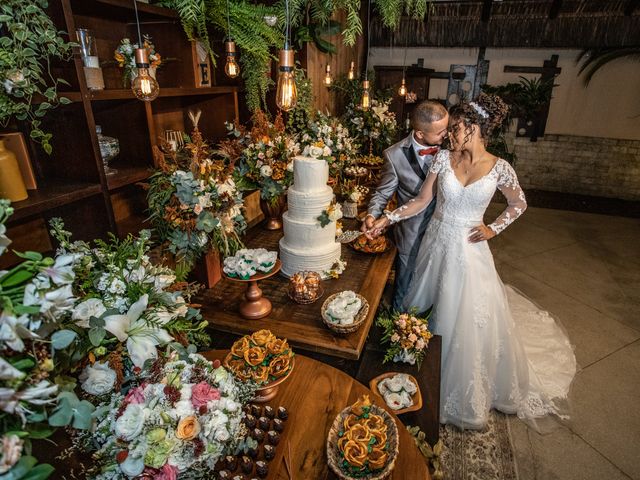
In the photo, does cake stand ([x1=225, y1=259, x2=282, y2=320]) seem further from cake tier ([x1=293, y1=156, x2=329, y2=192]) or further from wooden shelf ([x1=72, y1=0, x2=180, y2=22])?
wooden shelf ([x1=72, y1=0, x2=180, y2=22])

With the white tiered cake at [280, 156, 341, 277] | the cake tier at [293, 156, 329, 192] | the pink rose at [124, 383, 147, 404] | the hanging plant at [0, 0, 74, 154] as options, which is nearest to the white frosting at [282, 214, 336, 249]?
the white tiered cake at [280, 156, 341, 277]

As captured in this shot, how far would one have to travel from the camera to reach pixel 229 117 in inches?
129

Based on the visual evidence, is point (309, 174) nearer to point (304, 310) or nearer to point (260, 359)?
point (304, 310)

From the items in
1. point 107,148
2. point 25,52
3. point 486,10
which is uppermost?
point 486,10

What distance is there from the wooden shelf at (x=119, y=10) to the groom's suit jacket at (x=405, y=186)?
1.86 m

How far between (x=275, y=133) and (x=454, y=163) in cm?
139

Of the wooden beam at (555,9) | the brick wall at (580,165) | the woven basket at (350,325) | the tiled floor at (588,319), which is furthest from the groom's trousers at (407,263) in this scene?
the brick wall at (580,165)

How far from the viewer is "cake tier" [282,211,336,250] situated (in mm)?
2535

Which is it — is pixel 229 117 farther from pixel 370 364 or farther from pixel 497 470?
pixel 497 470

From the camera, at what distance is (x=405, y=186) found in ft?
10.6

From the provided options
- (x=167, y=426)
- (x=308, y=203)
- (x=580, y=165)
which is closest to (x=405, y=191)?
(x=308, y=203)

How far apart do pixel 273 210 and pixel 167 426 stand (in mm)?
2419

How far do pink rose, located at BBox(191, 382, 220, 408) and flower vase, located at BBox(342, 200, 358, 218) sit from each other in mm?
2644

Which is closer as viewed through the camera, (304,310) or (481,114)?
(304,310)
